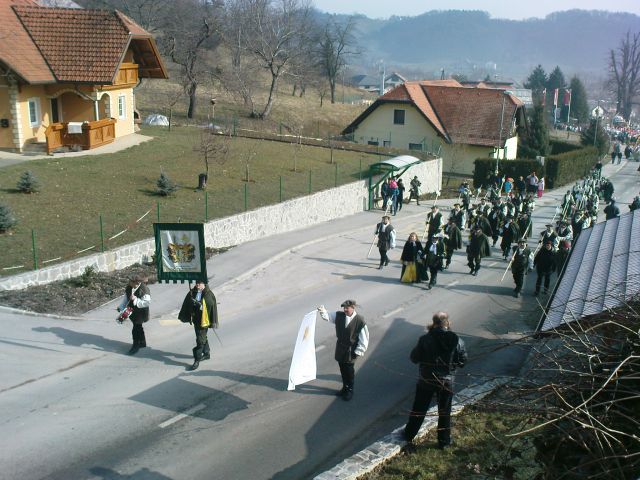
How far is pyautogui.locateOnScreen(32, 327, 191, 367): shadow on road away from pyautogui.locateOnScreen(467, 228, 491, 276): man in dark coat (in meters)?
9.80

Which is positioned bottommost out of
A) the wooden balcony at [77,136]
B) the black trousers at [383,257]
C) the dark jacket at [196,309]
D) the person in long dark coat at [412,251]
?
the black trousers at [383,257]

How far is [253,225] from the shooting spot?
22625 mm

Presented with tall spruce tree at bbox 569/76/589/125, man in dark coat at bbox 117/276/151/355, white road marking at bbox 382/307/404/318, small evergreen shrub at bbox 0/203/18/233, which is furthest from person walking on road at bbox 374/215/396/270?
tall spruce tree at bbox 569/76/589/125

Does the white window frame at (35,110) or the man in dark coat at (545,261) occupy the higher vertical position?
the white window frame at (35,110)

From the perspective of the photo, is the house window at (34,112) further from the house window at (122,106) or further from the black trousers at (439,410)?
the black trousers at (439,410)

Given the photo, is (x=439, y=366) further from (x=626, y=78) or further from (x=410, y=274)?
(x=626, y=78)

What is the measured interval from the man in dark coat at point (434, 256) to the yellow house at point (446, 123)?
29535 millimetres

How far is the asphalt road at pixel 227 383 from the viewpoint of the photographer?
8.79 m

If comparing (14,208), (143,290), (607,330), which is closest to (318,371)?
(143,290)

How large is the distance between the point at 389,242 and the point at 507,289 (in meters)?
3.56

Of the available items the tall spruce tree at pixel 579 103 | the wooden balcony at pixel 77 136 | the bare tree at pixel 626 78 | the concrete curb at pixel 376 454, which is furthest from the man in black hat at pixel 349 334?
the bare tree at pixel 626 78

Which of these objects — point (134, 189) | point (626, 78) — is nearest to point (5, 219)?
point (134, 189)

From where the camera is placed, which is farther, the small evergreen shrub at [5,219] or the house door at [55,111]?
→ the house door at [55,111]

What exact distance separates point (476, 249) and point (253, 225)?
24.7ft
